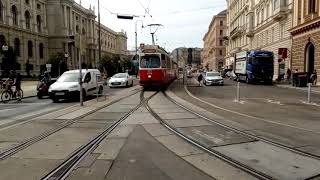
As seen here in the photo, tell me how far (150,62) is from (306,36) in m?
19.2

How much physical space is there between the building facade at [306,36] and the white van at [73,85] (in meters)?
22.5

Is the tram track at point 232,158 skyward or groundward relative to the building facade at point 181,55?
groundward

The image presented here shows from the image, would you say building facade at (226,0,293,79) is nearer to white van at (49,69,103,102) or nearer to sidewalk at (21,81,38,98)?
white van at (49,69,103,102)

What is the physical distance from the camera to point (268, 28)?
58.7m

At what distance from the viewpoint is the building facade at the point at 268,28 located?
49.4m

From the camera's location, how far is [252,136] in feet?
33.3

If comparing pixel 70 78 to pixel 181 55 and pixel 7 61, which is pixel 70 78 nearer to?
pixel 7 61

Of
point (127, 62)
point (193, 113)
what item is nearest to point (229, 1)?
point (127, 62)

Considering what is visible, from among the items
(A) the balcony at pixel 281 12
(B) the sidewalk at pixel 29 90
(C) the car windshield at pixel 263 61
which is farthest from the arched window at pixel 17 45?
(C) the car windshield at pixel 263 61

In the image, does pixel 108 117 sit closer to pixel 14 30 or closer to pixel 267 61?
pixel 267 61

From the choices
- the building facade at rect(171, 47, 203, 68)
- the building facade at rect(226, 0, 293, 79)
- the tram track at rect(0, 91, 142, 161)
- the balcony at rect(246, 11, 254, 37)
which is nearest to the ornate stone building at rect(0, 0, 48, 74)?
the building facade at rect(171, 47, 203, 68)

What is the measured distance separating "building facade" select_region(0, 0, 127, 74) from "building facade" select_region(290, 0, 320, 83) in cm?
3164

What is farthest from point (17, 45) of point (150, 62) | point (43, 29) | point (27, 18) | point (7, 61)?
point (150, 62)

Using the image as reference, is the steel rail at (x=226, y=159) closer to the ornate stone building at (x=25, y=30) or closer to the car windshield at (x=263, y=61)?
the car windshield at (x=263, y=61)
